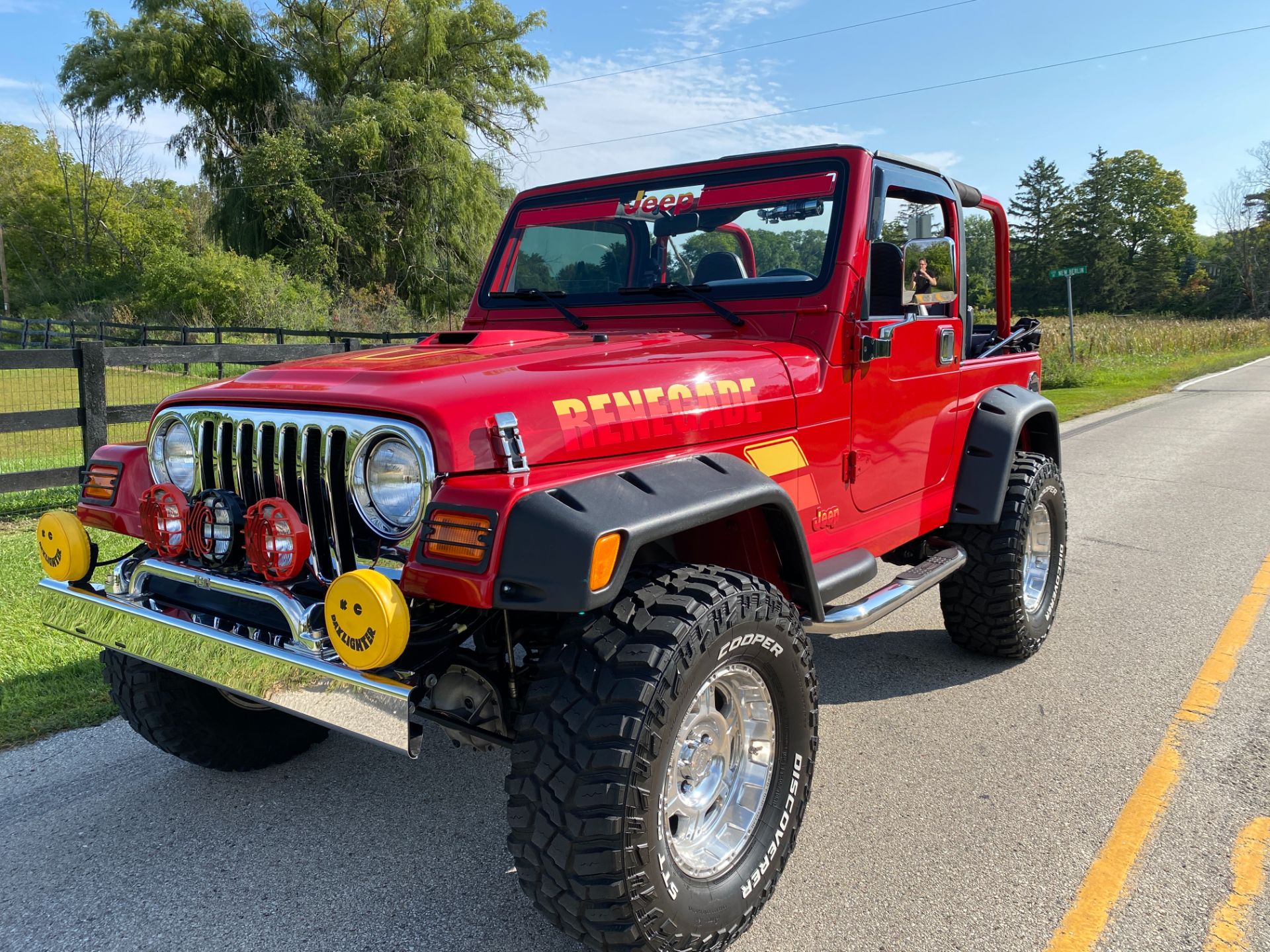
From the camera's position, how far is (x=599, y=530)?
1962mm

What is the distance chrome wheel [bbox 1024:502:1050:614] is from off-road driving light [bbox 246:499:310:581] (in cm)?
353

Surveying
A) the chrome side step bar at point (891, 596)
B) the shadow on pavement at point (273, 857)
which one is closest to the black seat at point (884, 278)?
the chrome side step bar at point (891, 596)

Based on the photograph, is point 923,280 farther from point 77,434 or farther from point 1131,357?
point 1131,357

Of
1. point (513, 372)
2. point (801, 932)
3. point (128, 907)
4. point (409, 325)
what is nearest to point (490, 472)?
point (513, 372)

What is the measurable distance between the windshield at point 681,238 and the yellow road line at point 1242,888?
2.17m

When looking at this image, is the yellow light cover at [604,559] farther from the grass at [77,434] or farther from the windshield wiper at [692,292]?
the grass at [77,434]

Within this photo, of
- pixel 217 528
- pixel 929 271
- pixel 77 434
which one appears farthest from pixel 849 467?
pixel 77 434

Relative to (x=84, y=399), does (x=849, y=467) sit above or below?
below

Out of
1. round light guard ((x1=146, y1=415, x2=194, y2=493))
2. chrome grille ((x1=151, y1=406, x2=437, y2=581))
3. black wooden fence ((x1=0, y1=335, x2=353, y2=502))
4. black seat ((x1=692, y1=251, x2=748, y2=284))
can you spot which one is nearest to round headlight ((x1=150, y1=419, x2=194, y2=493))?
round light guard ((x1=146, y1=415, x2=194, y2=493))

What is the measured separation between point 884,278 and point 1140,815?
77.2 inches

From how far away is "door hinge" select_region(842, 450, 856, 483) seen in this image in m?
3.20

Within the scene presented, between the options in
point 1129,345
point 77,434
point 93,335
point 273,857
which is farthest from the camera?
point 1129,345

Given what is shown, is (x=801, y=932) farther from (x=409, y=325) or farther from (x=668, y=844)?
(x=409, y=325)

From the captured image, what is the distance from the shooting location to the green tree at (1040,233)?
7375 centimetres
